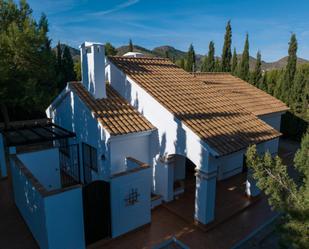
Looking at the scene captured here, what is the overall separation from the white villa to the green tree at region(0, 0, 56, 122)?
7.30 meters

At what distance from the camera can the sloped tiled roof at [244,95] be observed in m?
17.9

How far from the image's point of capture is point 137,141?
478 inches

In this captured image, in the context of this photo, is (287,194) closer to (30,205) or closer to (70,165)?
(30,205)

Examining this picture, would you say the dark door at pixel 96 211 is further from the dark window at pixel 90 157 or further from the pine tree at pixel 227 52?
the pine tree at pixel 227 52

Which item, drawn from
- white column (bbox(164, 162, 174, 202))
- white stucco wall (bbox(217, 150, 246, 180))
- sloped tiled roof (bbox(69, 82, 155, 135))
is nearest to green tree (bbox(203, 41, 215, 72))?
white stucco wall (bbox(217, 150, 246, 180))

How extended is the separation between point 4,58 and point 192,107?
17.5 metres

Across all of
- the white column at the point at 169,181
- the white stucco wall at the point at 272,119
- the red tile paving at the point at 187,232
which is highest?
the white stucco wall at the point at 272,119

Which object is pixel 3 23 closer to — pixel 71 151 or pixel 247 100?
pixel 71 151

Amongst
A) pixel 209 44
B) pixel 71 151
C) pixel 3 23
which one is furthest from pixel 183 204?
pixel 209 44

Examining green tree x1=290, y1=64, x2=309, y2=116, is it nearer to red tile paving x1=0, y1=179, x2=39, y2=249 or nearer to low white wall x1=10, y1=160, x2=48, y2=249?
low white wall x1=10, y1=160, x2=48, y2=249

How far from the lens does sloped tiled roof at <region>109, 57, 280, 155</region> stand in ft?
35.6

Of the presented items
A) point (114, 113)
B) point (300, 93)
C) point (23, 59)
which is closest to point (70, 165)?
point (114, 113)

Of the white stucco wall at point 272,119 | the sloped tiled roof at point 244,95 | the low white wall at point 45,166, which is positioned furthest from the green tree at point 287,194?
the white stucco wall at point 272,119

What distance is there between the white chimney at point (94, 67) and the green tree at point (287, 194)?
9.23m
